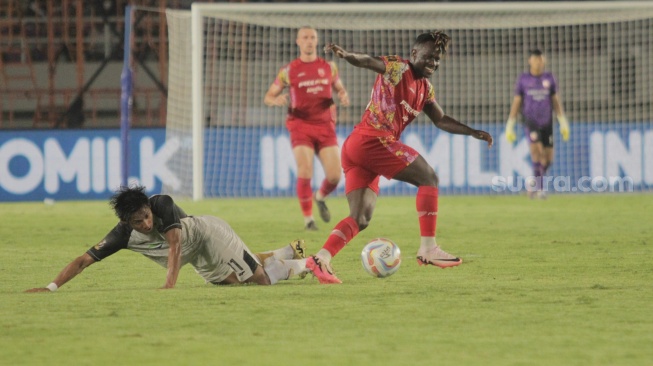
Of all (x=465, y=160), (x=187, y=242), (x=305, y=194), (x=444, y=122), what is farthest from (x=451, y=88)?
(x=187, y=242)

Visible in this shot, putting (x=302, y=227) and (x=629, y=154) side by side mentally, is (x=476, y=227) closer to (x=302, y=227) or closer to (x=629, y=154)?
(x=302, y=227)

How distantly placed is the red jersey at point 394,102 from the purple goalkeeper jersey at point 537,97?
10.1m

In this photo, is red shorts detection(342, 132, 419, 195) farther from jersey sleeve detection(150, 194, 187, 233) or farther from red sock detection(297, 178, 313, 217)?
red sock detection(297, 178, 313, 217)

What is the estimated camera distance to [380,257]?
8.42 meters

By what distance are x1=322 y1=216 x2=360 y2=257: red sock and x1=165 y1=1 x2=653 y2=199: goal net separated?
979 centimetres

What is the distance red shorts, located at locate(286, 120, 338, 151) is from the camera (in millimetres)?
13602

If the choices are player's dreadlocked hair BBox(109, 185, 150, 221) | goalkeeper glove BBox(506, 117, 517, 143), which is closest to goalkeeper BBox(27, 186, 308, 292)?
player's dreadlocked hair BBox(109, 185, 150, 221)

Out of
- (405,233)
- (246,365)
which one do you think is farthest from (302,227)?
(246,365)

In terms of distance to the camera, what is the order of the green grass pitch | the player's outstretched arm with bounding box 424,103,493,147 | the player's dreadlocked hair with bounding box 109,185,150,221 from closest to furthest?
1. the green grass pitch
2. the player's dreadlocked hair with bounding box 109,185,150,221
3. the player's outstretched arm with bounding box 424,103,493,147

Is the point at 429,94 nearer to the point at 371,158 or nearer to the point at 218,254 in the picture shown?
the point at 371,158

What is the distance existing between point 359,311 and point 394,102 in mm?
2273

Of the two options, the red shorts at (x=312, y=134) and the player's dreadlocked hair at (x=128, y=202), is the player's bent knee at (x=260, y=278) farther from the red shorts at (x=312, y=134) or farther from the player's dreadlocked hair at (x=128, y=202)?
the red shorts at (x=312, y=134)

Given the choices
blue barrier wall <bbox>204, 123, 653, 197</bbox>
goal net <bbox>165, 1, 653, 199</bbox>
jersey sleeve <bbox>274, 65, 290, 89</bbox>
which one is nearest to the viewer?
jersey sleeve <bbox>274, 65, 290, 89</bbox>

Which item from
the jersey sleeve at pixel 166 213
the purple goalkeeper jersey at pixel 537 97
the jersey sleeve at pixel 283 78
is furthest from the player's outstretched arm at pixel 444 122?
the purple goalkeeper jersey at pixel 537 97
